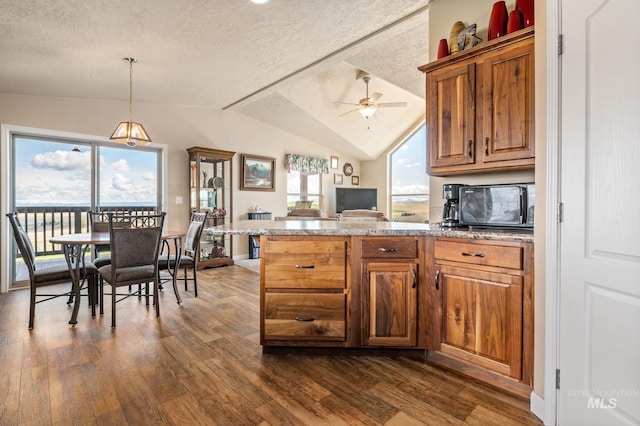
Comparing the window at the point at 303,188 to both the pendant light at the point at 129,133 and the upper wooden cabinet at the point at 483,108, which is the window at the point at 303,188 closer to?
the pendant light at the point at 129,133

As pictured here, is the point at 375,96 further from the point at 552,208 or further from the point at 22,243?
the point at 22,243

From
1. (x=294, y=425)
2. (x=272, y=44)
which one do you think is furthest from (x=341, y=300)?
(x=272, y=44)

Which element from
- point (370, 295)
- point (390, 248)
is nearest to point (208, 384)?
point (370, 295)

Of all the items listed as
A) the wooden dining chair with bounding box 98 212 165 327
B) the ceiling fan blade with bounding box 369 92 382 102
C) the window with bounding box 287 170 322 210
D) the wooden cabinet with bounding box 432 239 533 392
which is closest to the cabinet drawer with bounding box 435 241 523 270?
the wooden cabinet with bounding box 432 239 533 392

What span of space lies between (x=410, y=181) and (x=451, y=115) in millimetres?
5790

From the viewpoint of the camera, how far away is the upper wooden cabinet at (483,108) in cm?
189

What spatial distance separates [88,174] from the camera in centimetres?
448

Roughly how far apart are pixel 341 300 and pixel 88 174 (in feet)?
14.0

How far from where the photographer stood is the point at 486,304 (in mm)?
1832

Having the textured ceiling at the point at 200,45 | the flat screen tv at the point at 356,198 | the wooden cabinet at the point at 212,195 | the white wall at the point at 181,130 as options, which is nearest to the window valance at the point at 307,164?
the white wall at the point at 181,130

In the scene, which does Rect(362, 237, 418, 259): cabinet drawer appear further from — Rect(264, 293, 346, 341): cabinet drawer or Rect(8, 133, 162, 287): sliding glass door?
Rect(8, 133, 162, 287): sliding glass door

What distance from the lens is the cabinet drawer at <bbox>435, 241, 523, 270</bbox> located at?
5.69 feet

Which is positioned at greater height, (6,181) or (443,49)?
(443,49)

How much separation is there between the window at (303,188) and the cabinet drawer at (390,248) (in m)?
4.92
